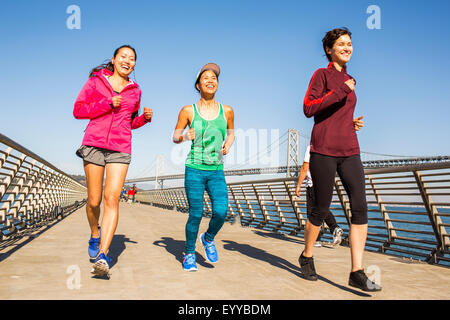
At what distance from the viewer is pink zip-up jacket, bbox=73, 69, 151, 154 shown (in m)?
3.02

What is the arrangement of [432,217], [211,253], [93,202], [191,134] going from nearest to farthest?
[191,134] < [93,202] < [211,253] < [432,217]

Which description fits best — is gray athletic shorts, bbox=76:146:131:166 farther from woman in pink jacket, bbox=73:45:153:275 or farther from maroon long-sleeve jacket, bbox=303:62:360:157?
maroon long-sleeve jacket, bbox=303:62:360:157

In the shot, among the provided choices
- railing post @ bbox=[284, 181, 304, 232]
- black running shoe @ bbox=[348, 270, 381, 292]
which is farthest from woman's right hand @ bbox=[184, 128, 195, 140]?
railing post @ bbox=[284, 181, 304, 232]

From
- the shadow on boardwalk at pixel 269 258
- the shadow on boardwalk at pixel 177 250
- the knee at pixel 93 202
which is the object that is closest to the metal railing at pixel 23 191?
the knee at pixel 93 202

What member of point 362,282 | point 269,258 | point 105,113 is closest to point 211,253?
point 269,258

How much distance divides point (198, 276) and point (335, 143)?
135 cm

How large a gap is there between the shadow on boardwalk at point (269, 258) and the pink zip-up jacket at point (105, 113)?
1.62 meters

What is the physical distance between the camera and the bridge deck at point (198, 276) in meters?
2.38

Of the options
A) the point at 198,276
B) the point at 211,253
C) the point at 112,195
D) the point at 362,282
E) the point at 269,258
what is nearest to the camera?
the point at 362,282

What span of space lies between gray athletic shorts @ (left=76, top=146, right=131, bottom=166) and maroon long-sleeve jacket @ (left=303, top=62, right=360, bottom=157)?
142 cm

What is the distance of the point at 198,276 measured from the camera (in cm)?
292

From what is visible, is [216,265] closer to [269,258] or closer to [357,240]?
[269,258]
